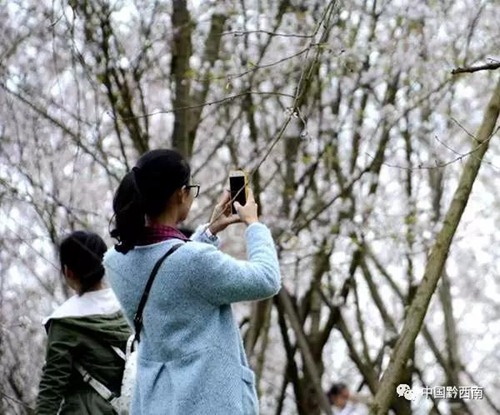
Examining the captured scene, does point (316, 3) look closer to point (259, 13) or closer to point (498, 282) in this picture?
point (259, 13)

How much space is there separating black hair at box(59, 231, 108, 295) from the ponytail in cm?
90

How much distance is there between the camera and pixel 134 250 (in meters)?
3.02

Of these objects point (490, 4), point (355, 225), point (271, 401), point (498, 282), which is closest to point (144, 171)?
point (355, 225)

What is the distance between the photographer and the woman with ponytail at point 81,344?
3691 millimetres

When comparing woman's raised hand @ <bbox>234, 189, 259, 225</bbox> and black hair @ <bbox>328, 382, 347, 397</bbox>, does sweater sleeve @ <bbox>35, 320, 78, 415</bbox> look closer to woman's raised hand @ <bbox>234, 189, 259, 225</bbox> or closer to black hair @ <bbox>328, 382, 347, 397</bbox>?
woman's raised hand @ <bbox>234, 189, 259, 225</bbox>

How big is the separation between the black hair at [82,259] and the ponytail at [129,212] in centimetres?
90

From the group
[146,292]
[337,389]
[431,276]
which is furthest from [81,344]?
[337,389]

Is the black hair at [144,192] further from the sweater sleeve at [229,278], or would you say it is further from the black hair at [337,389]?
the black hair at [337,389]

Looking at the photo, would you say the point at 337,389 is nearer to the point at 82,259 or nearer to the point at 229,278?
the point at 82,259

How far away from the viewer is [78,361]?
12.3 ft

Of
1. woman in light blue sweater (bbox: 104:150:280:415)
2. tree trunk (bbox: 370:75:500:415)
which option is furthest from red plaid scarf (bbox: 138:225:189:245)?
tree trunk (bbox: 370:75:500:415)

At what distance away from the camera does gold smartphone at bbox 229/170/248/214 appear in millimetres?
3111

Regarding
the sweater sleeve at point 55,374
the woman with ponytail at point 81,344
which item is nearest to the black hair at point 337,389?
the woman with ponytail at point 81,344

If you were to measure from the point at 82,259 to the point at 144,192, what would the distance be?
99cm
